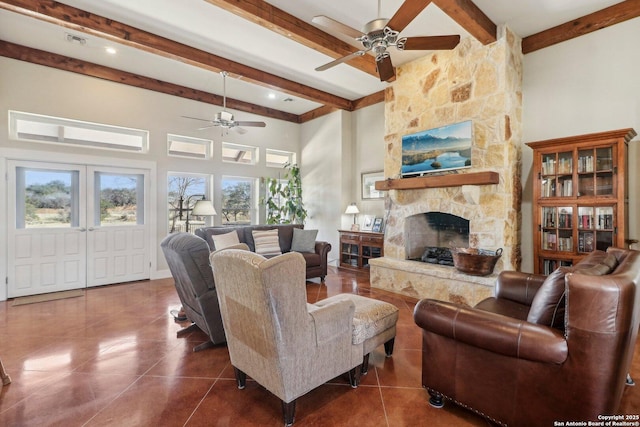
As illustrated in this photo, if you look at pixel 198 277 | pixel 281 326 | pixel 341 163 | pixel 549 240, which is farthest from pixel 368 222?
pixel 281 326

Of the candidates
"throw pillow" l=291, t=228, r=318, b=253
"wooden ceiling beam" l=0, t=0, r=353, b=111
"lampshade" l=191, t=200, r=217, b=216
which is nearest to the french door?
"lampshade" l=191, t=200, r=217, b=216

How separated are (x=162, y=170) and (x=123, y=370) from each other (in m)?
4.00

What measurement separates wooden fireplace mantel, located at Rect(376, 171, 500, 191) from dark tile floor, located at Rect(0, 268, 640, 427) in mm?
1941

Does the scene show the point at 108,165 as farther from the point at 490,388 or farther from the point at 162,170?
the point at 490,388

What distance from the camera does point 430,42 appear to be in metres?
2.75

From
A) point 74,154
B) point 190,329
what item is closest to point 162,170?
point 74,154

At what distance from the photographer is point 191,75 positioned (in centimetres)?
521

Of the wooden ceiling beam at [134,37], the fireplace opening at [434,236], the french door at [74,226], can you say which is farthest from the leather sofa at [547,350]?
the french door at [74,226]

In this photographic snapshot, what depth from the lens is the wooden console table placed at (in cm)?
565

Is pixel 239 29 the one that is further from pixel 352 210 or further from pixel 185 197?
pixel 352 210

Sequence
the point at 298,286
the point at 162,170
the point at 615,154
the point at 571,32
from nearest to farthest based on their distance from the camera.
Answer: the point at 298,286
the point at 615,154
the point at 571,32
the point at 162,170

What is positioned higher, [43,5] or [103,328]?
[43,5]

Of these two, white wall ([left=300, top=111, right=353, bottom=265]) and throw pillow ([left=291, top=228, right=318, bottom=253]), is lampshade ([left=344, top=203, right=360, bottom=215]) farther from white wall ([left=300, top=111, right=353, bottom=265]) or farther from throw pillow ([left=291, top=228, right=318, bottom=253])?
throw pillow ([left=291, top=228, right=318, bottom=253])

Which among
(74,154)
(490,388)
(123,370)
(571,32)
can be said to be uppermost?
(571,32)
